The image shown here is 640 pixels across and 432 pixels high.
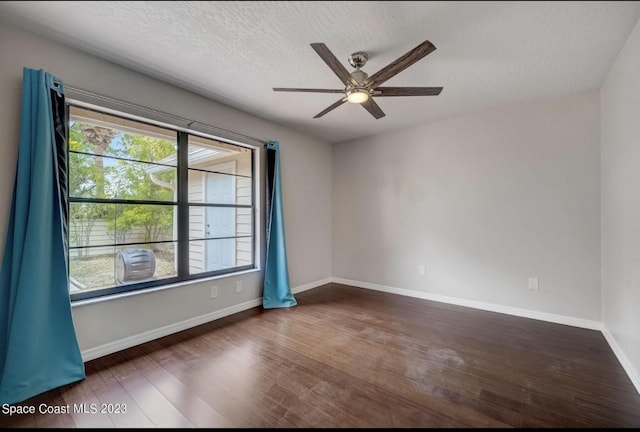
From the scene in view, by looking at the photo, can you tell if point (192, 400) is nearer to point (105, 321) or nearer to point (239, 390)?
point (239, 390)

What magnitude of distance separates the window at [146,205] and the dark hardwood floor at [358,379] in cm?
71

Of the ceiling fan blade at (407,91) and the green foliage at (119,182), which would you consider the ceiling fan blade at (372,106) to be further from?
the green foliage at (119,182)

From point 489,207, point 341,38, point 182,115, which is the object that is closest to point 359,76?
point 341,38

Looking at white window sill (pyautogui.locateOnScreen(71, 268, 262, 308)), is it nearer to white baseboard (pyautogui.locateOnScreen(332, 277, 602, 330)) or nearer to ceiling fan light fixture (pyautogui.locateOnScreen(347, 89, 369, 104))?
white baseboard (pyautogui.locateOnScreen(332, 277, 602, 330))

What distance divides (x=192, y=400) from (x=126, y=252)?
5.20 ft

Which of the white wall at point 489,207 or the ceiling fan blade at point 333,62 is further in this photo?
the white wall at point 489,207

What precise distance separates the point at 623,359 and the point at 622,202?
125cm

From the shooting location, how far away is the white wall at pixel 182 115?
1.94 m

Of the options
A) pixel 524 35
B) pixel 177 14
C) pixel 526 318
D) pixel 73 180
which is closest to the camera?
pixel 177 14

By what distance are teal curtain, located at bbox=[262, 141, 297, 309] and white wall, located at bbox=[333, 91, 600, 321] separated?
57.6 inches

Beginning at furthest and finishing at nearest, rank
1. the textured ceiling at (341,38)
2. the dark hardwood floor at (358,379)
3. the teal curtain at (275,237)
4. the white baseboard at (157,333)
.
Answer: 1. the teal curtain at (275,237)
2. the white baseboard at (157,333)
3. the textured ceiling at (341,38)
4. the dark hardwood floor at (358,379)

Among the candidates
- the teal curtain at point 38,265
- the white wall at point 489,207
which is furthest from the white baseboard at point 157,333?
the white wall at point 489,207

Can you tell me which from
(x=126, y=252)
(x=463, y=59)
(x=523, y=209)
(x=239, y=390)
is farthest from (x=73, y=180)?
(x=523, y=209)

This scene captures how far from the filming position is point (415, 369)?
2135 mm
